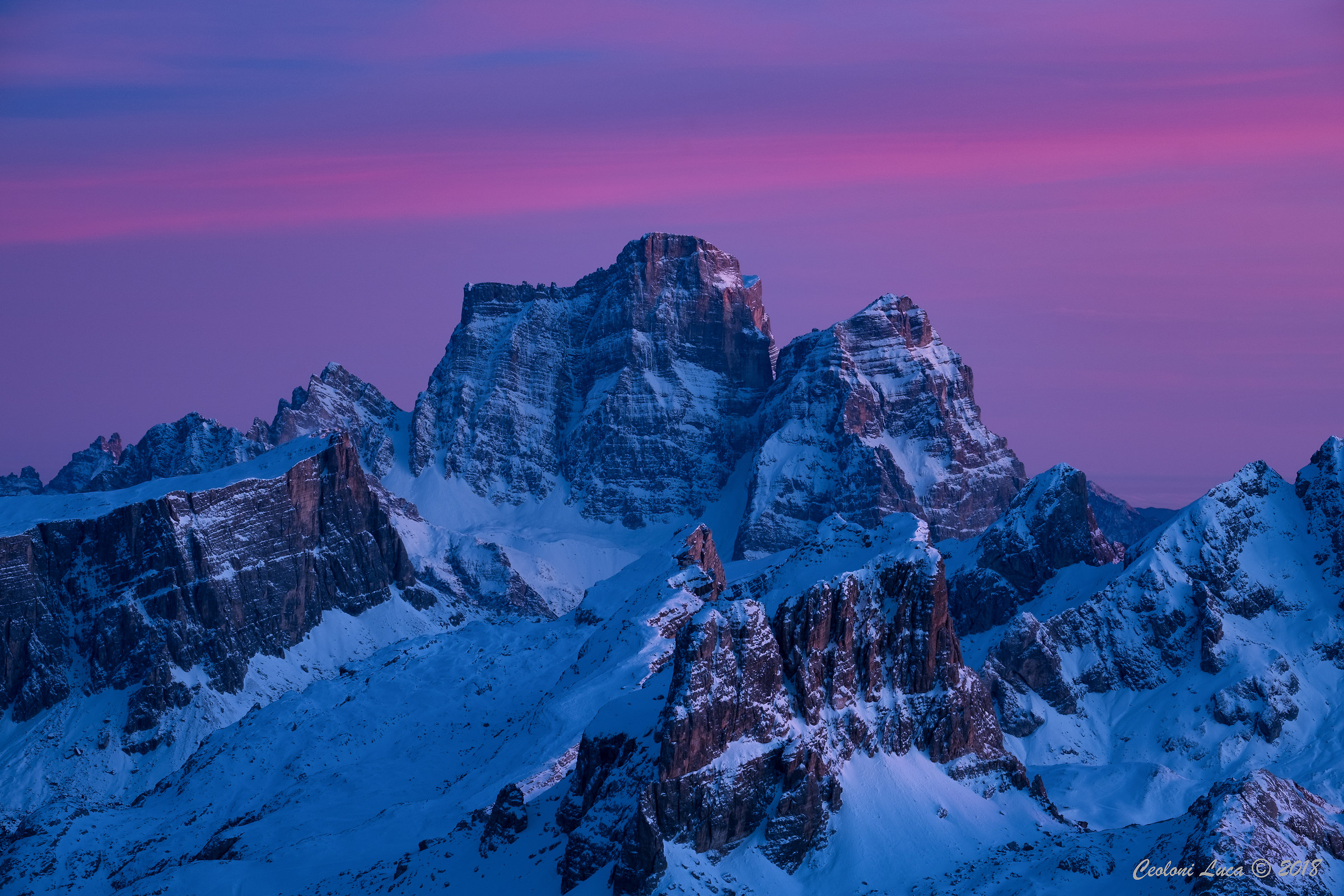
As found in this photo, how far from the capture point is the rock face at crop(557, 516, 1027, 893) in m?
159

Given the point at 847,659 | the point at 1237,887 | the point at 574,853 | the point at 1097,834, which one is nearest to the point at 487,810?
the point at 574,853

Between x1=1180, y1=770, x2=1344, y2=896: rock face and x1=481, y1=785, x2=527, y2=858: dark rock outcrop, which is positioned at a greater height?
x1=481, y1=785, x2=527, y2=858: dark rock outcrop

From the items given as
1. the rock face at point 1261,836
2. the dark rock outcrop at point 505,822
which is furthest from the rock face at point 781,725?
the rock face at point 1261,836

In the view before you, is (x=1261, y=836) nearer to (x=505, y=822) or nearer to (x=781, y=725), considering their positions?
(x=781, y=725)

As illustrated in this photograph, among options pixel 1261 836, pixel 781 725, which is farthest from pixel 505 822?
pixel 1261 836

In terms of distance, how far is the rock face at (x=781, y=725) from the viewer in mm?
158750

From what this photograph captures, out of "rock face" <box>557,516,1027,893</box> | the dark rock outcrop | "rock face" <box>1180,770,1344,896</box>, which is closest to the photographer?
"rock face" <box>1180,770,1344,896</box>

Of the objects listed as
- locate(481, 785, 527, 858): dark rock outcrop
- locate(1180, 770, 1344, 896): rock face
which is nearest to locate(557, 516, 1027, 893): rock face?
locate(481, 785, 527, 858): dark rock outcrop

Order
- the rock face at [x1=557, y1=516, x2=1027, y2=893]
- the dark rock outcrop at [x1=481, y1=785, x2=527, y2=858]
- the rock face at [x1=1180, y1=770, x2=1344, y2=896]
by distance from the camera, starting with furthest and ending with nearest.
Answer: the dark rock outcrop at [x1=481, y1=785, x2=527, y2=858] < the rock face at [x1=557, y1=516, x2=1027, y2=893] < the rock face at [x1=1180, y1=770, x2=1344, y2=896]

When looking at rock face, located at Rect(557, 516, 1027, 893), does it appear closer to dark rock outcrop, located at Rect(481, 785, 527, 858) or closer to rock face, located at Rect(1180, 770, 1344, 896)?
dark rock outcrop, located at Rect(481, 785, 527, 858)

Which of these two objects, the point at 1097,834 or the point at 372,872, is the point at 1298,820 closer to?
the point at 1097,834

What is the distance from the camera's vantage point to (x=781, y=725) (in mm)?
165625

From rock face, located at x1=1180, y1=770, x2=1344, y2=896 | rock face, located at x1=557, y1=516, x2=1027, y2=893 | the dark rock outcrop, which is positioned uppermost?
rock face, located at x1=557, y1=516, x2=1027, y2=893

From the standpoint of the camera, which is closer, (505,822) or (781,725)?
(781,725)
